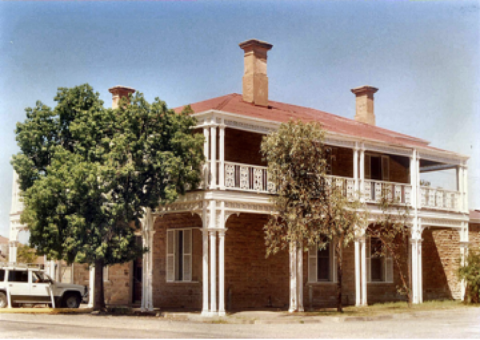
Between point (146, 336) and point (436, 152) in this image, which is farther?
point (436, 152)

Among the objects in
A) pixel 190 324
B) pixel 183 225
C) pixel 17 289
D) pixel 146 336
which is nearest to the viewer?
pixel 146 336

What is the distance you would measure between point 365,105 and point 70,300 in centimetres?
1743

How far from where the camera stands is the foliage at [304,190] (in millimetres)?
20312

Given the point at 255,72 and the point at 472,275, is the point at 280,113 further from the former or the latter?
the point at 472,275

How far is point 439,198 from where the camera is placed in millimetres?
27438

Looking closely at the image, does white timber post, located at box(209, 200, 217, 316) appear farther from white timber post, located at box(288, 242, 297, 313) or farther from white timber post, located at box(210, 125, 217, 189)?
white timber post, located at box(288, 242, 297, 313)

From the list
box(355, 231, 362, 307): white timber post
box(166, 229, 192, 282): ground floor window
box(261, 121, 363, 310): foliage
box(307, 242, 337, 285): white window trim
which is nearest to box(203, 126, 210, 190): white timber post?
box(261, 121, 363, 310): foliage

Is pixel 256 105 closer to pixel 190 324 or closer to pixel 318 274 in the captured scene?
pixel 318 274

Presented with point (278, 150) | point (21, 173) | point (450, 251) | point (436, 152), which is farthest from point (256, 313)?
point (450, 251)

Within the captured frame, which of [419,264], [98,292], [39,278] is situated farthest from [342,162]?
[39,278]

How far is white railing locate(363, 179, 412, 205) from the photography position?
2515cm

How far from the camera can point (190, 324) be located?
1811cm

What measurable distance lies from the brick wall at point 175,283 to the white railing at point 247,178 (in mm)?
2988

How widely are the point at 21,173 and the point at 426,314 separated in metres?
12.7
